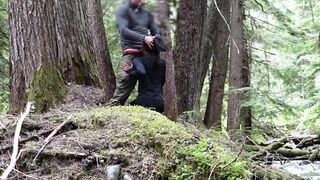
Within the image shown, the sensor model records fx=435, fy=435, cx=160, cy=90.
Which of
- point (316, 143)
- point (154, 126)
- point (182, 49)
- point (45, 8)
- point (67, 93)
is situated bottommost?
point (316, 143)

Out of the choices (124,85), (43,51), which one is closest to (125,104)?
(124,85)

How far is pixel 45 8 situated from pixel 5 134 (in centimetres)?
270

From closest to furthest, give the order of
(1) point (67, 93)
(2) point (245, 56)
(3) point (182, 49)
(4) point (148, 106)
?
(4) point (148, 106), (1) point (67, 93), (3) point (182, 49), (2) point (245, 56)

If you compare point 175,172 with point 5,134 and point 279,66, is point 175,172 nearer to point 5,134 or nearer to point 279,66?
point 5,134

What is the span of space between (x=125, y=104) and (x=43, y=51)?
1.48 m

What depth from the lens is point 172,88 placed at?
5.55 metres

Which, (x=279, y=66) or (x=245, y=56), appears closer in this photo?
(x=245, y=56)

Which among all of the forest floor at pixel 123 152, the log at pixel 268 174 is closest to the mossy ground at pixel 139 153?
the forest floor at pixel 123 152

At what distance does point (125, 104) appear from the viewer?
5.98 m

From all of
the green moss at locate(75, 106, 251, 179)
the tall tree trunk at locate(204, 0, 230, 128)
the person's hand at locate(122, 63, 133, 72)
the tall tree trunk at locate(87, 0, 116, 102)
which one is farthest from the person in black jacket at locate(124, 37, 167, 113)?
the tall tree trunk at locate(204, 0, 230, 128)

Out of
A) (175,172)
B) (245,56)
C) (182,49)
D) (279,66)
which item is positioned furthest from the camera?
(279,66)

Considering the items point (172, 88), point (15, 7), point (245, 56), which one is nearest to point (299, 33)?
point (245, 56)

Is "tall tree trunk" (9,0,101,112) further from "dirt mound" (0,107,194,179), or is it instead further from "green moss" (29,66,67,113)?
"dirt mound" (0,107,194,179)

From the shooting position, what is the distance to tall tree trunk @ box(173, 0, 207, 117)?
22.4ft
